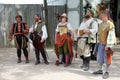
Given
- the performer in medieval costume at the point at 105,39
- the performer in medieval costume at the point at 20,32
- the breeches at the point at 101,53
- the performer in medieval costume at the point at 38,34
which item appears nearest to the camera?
the performer in medieval costume at the point at 105,39

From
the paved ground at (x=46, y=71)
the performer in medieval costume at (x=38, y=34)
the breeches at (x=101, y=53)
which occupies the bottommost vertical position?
the paved ground at (x=46, y=71)

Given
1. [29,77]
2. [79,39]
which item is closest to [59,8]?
[79,39]

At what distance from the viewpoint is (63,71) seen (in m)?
9.59

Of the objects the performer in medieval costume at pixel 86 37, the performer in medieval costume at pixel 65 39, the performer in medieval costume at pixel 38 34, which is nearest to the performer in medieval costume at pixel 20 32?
the performer in medieval costume at pixel 38 34

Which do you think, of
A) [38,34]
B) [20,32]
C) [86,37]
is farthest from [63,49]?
[20,32]

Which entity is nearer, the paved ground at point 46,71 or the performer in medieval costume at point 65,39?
the paved ground at point 46,71

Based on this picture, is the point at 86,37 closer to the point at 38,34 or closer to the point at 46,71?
the point at 46,71

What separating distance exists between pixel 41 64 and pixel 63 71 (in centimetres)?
135

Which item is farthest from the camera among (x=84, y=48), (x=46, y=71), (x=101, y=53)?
(x=84, y=48)

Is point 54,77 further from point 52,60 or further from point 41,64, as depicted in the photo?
point 52,60

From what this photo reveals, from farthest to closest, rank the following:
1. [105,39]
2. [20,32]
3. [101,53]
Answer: [20,32], [101,53], [105,39]

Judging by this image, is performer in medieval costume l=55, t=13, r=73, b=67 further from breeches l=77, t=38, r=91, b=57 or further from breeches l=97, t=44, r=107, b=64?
breeches l=97, t=44, r=107, b=64

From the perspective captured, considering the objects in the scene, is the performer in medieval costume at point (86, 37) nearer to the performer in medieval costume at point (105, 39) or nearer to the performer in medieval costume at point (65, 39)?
the performer in medieval costume at point (65, 39)

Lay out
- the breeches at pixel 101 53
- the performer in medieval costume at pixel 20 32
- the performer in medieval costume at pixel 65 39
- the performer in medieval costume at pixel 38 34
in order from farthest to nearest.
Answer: the performer in medieval costume at pixel 20 32 < the performer in medieval costume at pixel 38 34 < the performer in medieval costume at pixel 65 39 < the breeches at pixel 101 53
